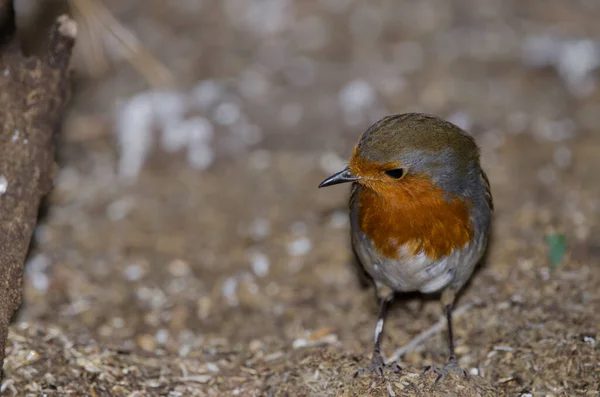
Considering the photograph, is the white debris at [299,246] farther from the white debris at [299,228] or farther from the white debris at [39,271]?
the white debris at [39,271]

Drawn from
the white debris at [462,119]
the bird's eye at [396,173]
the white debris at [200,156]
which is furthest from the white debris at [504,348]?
the white debris at [200,156]

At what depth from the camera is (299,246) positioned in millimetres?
5344

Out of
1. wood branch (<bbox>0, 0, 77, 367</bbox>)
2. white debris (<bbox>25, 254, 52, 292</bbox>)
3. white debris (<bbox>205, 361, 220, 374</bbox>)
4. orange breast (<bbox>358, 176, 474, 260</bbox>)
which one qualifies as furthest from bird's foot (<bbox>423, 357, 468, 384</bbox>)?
white debris (<bbox>25, 254, 52, 292</bbox>)

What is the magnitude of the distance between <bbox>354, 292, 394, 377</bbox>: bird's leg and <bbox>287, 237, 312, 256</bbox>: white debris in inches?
36.0

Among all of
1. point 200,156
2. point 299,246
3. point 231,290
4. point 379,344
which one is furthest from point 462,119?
point 379,344

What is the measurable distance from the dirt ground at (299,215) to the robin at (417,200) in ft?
1.66

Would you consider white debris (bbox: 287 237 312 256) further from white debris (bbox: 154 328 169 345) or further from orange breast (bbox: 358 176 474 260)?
orange breast (bbox: 358 176 474 260)

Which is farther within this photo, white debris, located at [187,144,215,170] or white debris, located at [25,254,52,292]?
white debris, located at [187,144,215,170]

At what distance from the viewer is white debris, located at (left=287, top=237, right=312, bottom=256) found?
530 centimetres

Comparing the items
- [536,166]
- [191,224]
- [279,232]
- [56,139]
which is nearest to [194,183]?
[191,224]

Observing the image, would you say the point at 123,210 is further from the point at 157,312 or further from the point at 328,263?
the point at 328,263

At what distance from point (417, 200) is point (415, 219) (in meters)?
0.09

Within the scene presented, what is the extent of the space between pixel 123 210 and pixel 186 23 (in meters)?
2.29

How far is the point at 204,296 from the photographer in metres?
4.93
